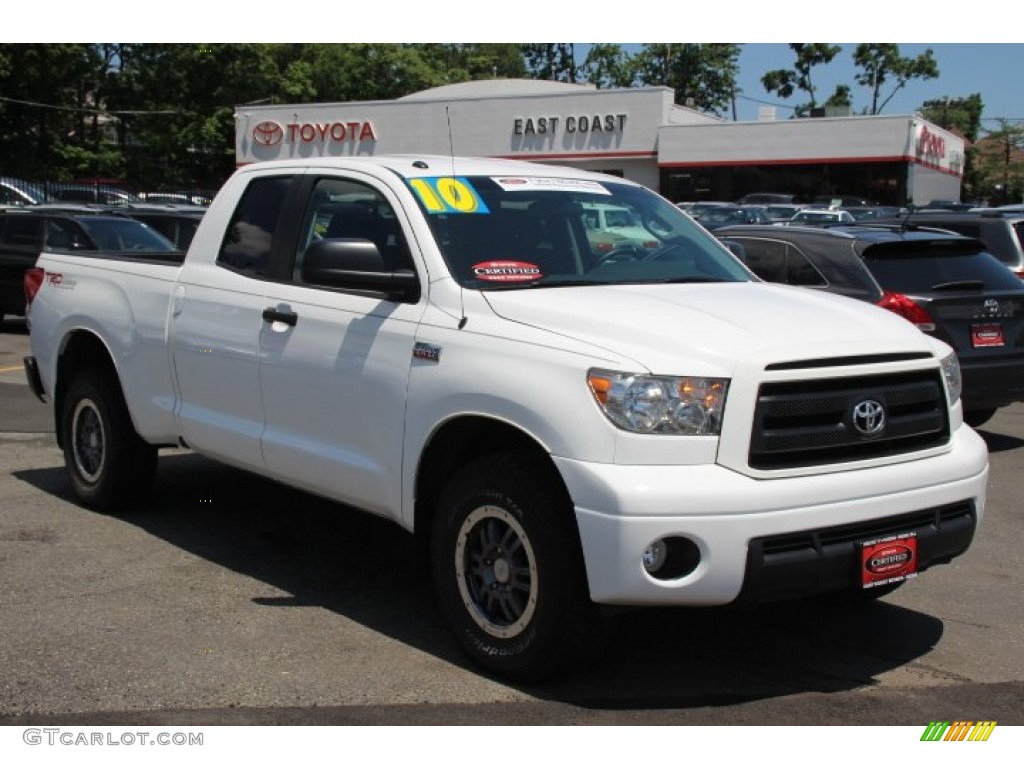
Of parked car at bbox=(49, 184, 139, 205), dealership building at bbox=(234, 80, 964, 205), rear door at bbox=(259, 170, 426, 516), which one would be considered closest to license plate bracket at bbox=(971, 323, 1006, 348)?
rear door at bbox=(259, 170, 426, 516)

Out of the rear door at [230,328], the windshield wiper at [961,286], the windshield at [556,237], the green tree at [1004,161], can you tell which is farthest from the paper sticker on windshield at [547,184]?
the green tree at [1004,161]

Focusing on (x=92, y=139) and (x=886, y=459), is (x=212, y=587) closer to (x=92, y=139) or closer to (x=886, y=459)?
(x=886, y=459)

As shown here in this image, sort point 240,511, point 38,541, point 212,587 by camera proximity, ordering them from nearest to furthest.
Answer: point 212,587
point 38,541
point 240,511

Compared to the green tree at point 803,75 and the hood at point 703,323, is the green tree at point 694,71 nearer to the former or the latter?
the green tree at point 803,75

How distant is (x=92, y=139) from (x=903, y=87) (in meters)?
51.5

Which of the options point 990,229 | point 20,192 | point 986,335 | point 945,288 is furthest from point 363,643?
point 20,192

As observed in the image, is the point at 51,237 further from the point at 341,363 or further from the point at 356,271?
the point at 356,271

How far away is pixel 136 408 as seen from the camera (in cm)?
681

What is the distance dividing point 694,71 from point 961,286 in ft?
266

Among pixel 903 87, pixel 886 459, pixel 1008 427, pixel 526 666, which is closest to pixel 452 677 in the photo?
pixel 526 666

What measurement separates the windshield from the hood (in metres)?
0.20

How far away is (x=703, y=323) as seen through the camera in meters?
4.65

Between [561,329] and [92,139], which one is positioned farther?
[92,139]

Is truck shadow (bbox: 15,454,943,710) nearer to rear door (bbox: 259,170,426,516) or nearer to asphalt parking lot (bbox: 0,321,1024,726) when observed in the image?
asphalt parking lot (bbox: 0,321,1024,726)
